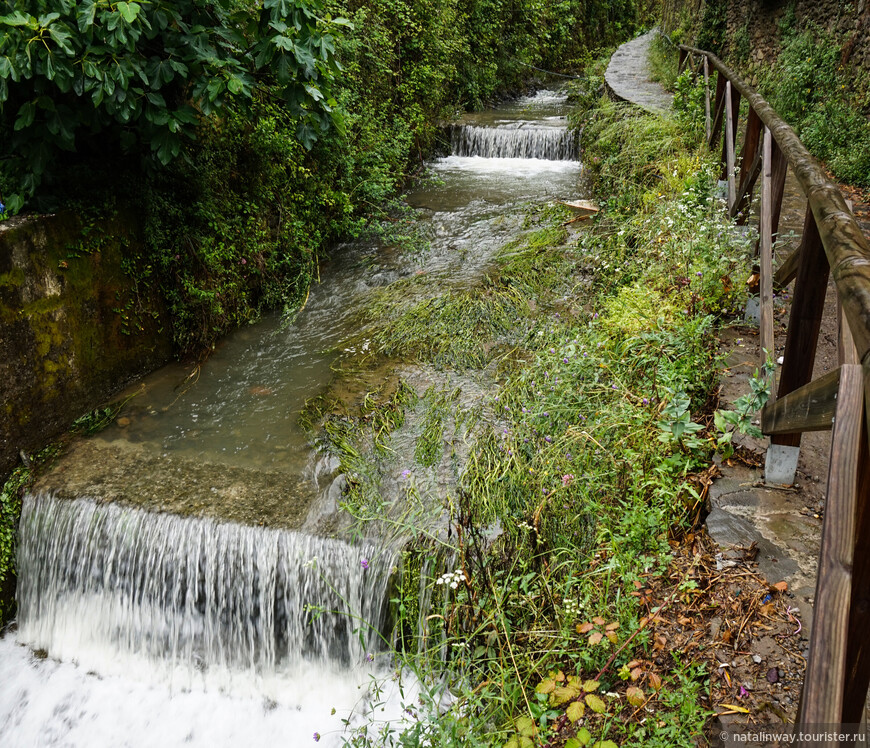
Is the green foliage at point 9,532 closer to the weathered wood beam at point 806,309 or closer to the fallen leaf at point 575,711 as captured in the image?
the fallen leaf at point 575,711

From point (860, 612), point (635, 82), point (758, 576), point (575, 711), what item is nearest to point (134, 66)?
point (575, 711)

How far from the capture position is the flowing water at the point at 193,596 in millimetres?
3559

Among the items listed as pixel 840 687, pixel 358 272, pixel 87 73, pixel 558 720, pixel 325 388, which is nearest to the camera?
pixel 840 687

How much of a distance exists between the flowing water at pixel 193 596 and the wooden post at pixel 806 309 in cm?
224

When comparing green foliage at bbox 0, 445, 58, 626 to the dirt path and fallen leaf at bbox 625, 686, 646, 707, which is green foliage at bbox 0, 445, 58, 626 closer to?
fallen leaf at bbox 625, 686, 646, 707

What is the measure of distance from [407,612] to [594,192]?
6.24 metres

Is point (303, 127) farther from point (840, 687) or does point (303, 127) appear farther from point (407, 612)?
point (840, 687)

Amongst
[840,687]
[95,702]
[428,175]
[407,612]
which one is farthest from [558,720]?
[428,175]

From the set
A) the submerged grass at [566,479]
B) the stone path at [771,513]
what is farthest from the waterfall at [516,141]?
the stone path at [771,513]

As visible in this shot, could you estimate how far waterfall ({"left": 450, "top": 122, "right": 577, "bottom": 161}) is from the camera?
1010 centimetres

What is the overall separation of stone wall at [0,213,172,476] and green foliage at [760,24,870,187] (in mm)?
6939

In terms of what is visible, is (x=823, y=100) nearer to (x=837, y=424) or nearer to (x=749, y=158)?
(x=749, y=158)

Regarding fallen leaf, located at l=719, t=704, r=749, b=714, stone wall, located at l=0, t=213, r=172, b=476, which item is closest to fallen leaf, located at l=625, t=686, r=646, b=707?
fallen leaf, located at l=719, t=704, r=749, b=714

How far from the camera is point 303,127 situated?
15.5 ft
